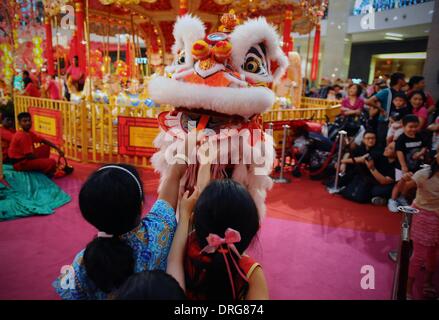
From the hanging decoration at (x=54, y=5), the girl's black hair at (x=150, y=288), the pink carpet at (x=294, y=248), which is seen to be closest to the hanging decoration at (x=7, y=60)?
the hanging decoration at (x=54, y=5)

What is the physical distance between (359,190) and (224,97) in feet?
10.1

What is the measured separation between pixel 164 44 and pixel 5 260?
5632mm

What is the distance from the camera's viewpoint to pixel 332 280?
2.39 m

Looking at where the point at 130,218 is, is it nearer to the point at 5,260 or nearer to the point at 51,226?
the point at 5,260

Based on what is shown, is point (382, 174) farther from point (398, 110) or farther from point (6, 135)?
point (6, 135)

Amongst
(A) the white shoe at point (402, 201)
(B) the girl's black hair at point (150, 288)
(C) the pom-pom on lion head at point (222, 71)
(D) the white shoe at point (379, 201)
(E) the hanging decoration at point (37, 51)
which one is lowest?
(D) the white shoe at point (379, 201)

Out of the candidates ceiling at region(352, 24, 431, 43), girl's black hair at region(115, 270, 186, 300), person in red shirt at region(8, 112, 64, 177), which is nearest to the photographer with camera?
girl's black hair at region(115, 270, 186, 300)

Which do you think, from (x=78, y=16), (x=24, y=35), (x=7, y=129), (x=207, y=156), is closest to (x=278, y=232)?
(x=207, y=156)

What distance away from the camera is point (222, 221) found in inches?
37.9

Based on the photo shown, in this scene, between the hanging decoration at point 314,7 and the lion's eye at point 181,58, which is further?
the hanging decoration at point 314,7

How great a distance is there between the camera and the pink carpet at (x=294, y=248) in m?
2.26

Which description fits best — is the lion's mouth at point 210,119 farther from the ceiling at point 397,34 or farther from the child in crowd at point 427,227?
the ceiling at point 397,34

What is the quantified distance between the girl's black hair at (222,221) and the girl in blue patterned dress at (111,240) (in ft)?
0.73

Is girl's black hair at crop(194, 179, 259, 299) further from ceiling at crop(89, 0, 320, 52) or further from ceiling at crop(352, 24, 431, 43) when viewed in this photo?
ceiling at crop(352, 24, 431, 43)
